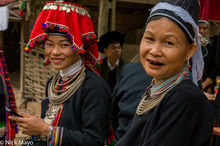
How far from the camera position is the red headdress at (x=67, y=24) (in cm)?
219

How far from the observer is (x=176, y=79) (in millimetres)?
1329

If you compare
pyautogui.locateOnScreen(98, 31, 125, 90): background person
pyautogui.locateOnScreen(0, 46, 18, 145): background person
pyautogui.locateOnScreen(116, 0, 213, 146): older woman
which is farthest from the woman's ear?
pyautogui.locateOnScreen(98, 31, 125, 90): background person

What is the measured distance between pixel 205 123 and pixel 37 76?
21.7ft

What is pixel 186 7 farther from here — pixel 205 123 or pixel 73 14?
pixel 73 14

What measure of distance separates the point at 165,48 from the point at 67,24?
47.3 inches

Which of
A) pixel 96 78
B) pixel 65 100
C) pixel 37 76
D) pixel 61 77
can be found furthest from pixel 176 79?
pixel 37 76

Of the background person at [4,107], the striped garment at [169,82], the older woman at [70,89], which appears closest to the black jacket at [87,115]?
the older woman at [70,89]

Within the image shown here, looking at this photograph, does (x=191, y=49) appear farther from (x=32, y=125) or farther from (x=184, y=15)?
(x=32, y=125)

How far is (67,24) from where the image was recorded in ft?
7.27

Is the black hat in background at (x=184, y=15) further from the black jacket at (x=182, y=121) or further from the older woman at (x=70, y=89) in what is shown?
the older woman at (x=70, y=89)

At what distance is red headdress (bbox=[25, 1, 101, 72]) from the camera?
2186 millimetres

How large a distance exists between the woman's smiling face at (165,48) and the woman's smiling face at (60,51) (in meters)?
1.06

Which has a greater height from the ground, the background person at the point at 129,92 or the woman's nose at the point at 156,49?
the woman's nose at the point at 156,49

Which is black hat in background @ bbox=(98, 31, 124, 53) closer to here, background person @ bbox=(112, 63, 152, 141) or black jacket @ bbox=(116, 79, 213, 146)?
background person @ bbox=(112, 63, 152, 141)
